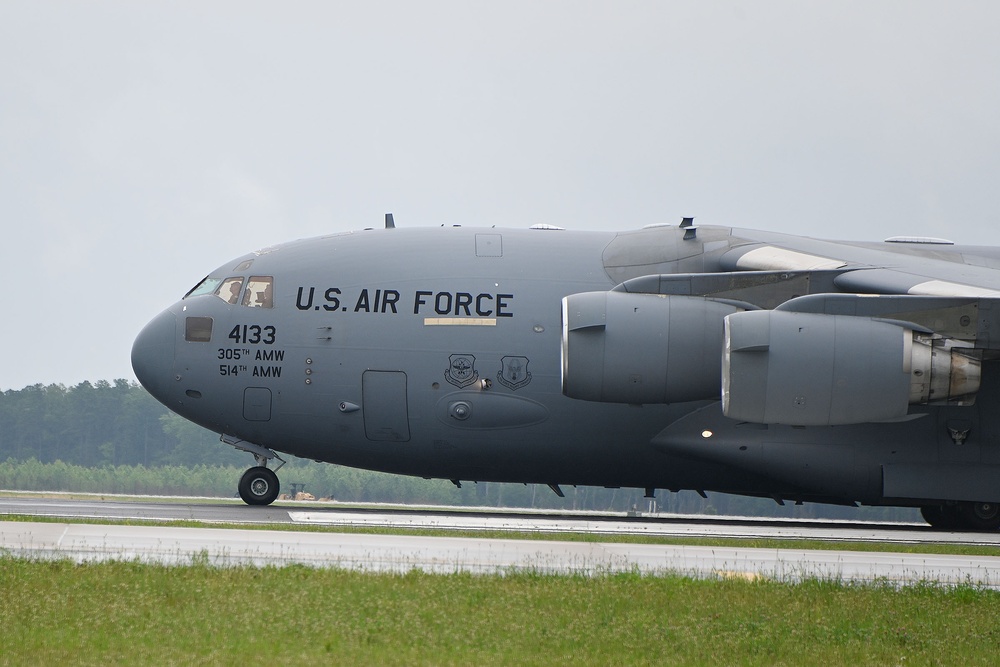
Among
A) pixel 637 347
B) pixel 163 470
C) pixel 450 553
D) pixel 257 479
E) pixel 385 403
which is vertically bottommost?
pixel 163 470

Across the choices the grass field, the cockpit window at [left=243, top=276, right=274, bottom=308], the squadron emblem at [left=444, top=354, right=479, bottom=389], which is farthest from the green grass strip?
the cockpit window at [left=243, top=276, right=274, bottom=308]

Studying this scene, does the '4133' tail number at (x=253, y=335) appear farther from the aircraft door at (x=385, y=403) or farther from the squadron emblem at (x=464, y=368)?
the squadron emblem at (x=464, y=368)

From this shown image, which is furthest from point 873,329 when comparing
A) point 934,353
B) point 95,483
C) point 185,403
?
point 95,483

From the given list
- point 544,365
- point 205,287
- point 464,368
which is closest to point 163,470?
point 205,287

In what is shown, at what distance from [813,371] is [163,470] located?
3728cm

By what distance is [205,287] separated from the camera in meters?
17.6

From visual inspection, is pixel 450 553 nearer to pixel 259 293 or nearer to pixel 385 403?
pixel 385 403

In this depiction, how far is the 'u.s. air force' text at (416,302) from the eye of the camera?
16656mm

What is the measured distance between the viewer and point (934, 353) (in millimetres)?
14547

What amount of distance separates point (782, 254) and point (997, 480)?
4.43 metres

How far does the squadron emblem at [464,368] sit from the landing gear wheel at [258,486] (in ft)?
10.9

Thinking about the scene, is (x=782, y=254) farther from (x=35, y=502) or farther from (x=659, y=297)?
(x=35, y=502)

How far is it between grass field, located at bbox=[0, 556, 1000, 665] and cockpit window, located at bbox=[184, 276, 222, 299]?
349 inches

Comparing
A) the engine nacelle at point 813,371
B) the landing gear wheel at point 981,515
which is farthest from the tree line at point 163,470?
the engine nacelle at point 813,371
